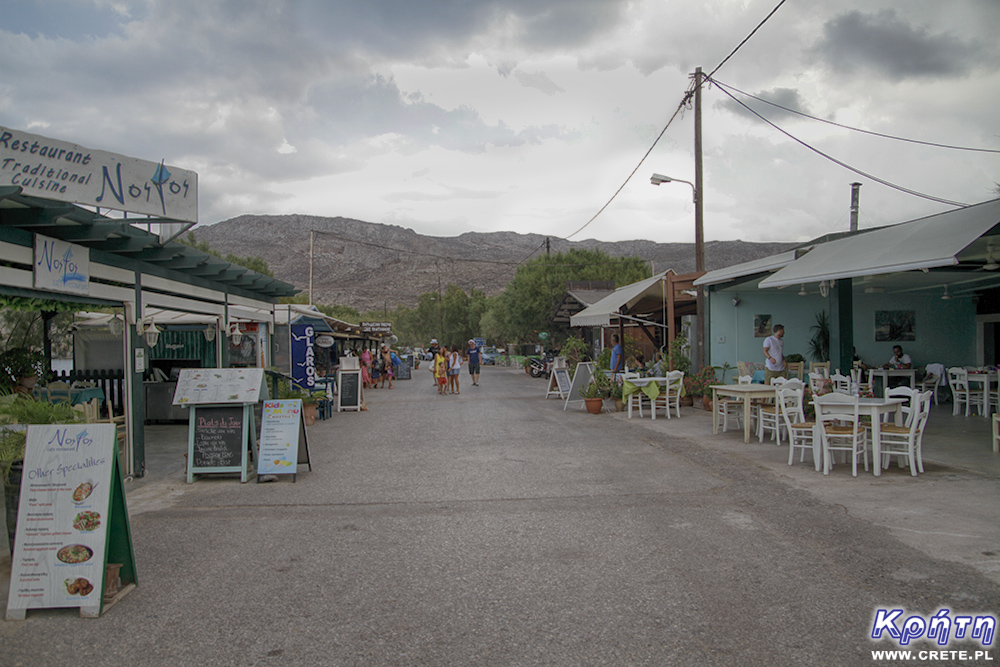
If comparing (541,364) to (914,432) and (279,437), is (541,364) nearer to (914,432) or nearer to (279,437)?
(279,437)

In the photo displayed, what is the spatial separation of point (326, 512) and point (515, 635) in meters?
3.22

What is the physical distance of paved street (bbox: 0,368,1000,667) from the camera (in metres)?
3.41

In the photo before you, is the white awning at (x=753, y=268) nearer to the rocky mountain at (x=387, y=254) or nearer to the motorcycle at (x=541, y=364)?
the motorcycle at (x=541, y=364)

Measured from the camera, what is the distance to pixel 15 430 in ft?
16.2

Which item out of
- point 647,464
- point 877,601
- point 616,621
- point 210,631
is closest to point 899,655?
point 877,601

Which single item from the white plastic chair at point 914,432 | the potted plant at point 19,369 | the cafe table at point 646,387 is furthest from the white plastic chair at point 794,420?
the potted plant at point 19,369

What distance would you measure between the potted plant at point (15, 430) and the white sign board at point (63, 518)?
0.36 metres

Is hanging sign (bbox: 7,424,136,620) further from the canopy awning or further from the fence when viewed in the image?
the canopy awning

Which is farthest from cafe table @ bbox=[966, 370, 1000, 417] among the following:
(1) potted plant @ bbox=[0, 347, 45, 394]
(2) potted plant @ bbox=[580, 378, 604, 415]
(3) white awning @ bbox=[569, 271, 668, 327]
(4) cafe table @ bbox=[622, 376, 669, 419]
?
(1) potted plant @ bbox=[0, 347, 45, 394]

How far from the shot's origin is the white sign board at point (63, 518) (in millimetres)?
3916

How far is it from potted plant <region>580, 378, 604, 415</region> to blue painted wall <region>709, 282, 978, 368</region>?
Answer: 10.5 feet

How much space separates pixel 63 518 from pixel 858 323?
16410mm

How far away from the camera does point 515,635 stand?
351cm

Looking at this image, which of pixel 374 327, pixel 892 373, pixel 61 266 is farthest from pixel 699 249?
pixel 374 327
